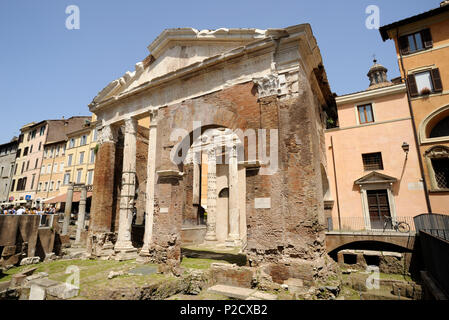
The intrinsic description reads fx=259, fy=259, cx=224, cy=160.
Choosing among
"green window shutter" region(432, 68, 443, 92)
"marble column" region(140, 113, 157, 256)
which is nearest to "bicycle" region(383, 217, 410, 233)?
"green window shutter" region(432, 68, 443, 92)

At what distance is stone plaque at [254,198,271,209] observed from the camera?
681cm

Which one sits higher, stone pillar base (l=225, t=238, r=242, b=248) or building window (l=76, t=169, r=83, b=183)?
building window (l=76, t=169, r=83, b=183)

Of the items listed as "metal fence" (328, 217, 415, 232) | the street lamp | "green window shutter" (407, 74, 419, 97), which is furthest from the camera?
"green window shutter" (407, 74, 419, 97)

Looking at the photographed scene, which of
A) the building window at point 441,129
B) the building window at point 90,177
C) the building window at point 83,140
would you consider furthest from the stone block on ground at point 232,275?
the building window at point 83,140

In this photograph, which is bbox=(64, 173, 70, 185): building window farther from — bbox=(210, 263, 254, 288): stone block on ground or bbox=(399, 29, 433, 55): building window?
bbox=(399, 29, 433, 55): building window

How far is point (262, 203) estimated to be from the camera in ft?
22.6

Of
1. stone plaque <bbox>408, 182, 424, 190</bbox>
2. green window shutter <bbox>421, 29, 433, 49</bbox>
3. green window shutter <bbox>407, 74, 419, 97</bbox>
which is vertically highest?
green window shutter <bbox>421, 29, 433, 49</bbox>

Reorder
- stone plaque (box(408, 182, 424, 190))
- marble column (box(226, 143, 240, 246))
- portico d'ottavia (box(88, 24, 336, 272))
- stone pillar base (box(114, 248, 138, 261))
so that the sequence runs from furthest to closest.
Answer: marble column (box(226, 143, 240, 246)) → stone plaque (box(408, 182, 424, 190)) → stone pillar base (box(114, 248, 138, 261)) → portico d'ottavia (box(88, 24, 336, 272))

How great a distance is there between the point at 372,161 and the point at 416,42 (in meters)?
7.07

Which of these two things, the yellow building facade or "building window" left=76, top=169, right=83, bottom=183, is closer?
the yellow building facade

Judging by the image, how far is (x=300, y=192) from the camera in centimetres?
671

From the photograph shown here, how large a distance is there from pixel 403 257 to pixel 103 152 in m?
12.6

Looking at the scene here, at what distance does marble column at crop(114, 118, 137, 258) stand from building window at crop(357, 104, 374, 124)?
11973mm

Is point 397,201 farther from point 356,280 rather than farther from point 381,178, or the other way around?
point 356,280
